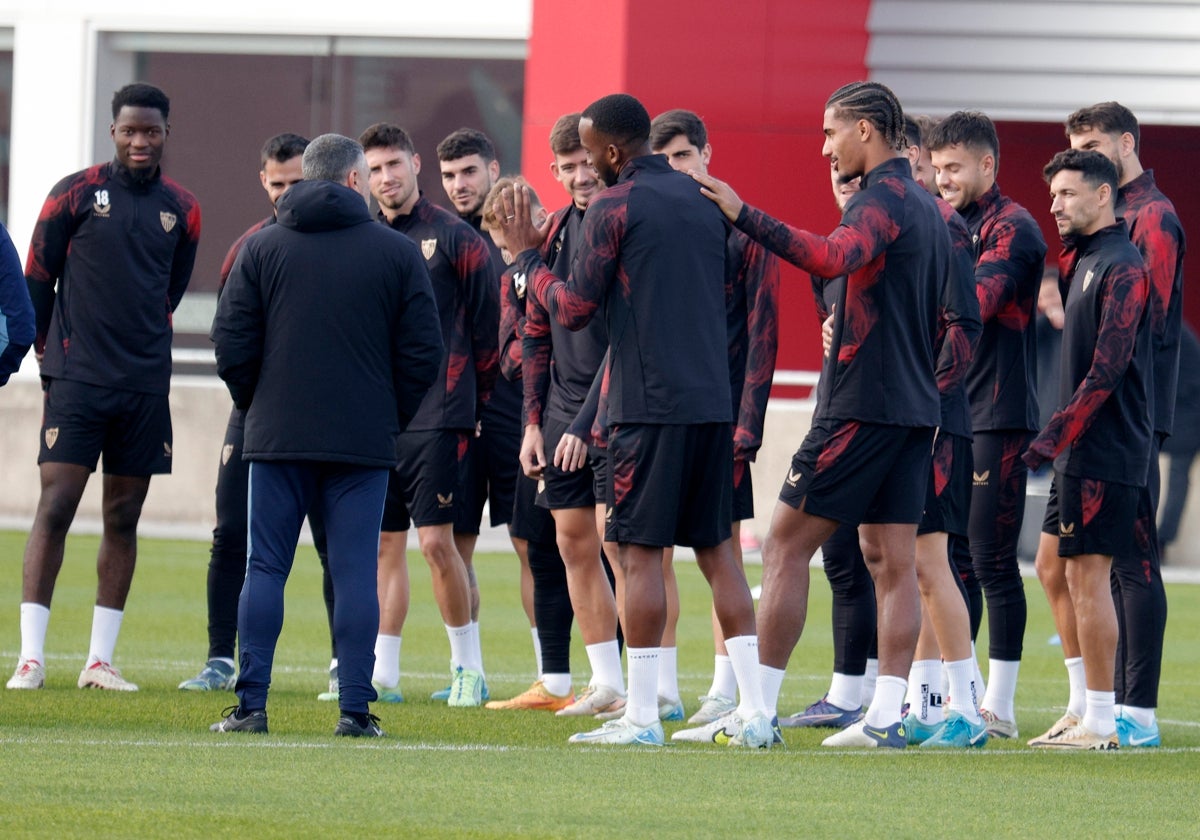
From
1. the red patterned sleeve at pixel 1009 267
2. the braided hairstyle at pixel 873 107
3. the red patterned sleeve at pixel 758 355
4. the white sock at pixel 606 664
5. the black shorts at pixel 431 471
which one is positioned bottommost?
the white sock at pixel 606 664

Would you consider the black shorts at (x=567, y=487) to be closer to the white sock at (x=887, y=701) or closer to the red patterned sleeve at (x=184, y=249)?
the white sock at (x=887, y=701)

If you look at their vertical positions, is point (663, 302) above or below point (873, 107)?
below

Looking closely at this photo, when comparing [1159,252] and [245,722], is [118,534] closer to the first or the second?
[245,722]

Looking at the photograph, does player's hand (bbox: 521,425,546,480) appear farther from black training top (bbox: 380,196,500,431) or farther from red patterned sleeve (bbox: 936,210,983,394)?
red patterned sleeve (bbox: 936,210,983,394)

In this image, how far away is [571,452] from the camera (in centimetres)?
761

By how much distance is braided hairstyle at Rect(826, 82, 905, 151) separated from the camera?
696cm

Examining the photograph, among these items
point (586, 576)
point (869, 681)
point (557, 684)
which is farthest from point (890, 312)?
point (557, 684)

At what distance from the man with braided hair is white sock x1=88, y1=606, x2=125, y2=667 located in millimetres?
3084

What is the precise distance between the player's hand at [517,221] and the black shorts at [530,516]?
64.8 inches

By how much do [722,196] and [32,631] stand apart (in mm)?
Result: 3721

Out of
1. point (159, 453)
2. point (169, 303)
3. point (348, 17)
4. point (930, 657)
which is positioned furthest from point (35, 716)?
point (348, 17)

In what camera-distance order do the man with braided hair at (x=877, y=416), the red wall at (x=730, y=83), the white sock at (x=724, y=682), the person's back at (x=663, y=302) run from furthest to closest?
1. the red wall at (x=730, y=83)
2. the white sock at (x=724, y=682)
3. the man with braided hair at (x=877, y=416)
4. the person's back at (x=663, y=302)

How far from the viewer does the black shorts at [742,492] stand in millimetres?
7906

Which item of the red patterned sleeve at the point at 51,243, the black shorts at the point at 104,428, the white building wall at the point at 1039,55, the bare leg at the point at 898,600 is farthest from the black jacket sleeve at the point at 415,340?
the white building wall at the point at 1039,55
